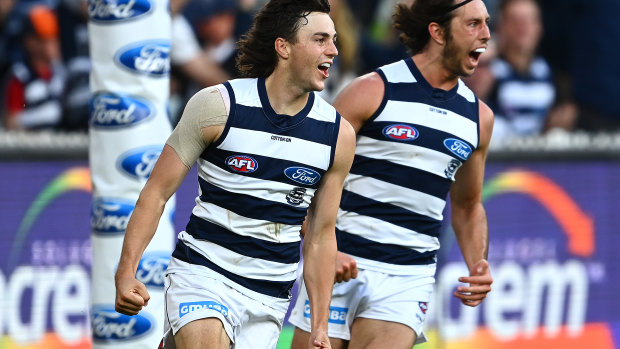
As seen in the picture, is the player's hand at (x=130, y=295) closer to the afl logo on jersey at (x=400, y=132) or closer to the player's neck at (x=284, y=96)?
the player's neck at (x=284, y=96)

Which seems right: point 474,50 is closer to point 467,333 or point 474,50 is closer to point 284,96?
point 284,96

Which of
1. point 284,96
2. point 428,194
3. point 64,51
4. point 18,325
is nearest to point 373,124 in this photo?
point 428,194

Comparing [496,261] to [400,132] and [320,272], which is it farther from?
[320,272]

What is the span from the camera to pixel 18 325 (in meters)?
7.83

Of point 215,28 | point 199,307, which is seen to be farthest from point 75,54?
point 199,307

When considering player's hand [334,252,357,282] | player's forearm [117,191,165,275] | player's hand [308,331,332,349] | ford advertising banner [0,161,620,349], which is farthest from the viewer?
ford advertising banner [0,161,620,349]

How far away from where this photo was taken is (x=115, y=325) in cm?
607

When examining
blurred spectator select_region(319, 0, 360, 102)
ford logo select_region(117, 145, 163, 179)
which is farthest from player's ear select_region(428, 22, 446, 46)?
blurred spectator select_region(319, 0, 360, 102)

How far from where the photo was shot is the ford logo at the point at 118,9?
5.91 meters

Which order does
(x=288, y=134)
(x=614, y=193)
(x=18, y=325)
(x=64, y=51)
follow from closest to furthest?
(x=288, y=134), (x=18, y=325), (x=64, y=51), (x=614, y=193)

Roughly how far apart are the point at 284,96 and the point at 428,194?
4.01 feet

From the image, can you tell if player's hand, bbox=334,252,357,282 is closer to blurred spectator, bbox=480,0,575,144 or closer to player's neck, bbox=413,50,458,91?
player's neck, bbox=413,50,458,91

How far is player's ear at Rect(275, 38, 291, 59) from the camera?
5.36 m

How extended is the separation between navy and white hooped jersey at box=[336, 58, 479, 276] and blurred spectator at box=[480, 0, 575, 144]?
4.18 meters
